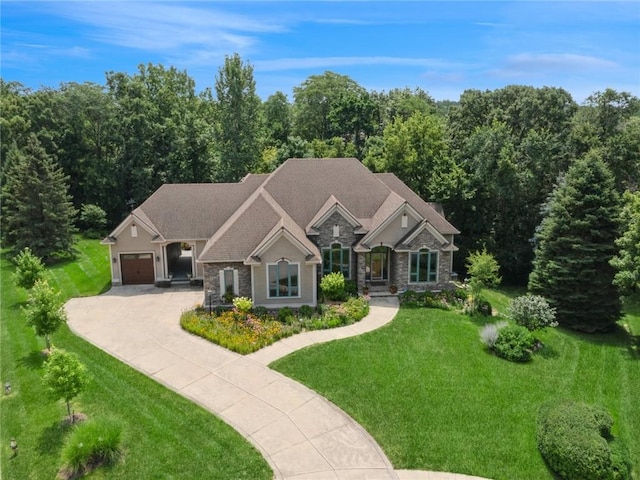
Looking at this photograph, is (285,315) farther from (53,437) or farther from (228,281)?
(53,437)

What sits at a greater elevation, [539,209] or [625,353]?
[539,209]

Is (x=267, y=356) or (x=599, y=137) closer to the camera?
(x=267, y=356)

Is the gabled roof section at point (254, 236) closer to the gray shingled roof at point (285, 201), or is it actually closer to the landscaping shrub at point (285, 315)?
the gray shingled roof at point (285, 201)

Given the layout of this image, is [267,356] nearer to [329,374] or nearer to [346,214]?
[329,374]

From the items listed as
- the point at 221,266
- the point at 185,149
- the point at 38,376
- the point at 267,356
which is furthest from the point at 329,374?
the point at 185,149

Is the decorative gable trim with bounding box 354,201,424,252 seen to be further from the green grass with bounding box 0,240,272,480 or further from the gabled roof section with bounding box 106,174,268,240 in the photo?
the green grass with bounding box 0,240,272,480

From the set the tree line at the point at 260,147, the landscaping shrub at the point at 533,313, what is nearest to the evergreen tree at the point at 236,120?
the tree line at the point at 260,147

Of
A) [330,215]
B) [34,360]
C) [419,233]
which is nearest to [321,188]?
[330,215]
